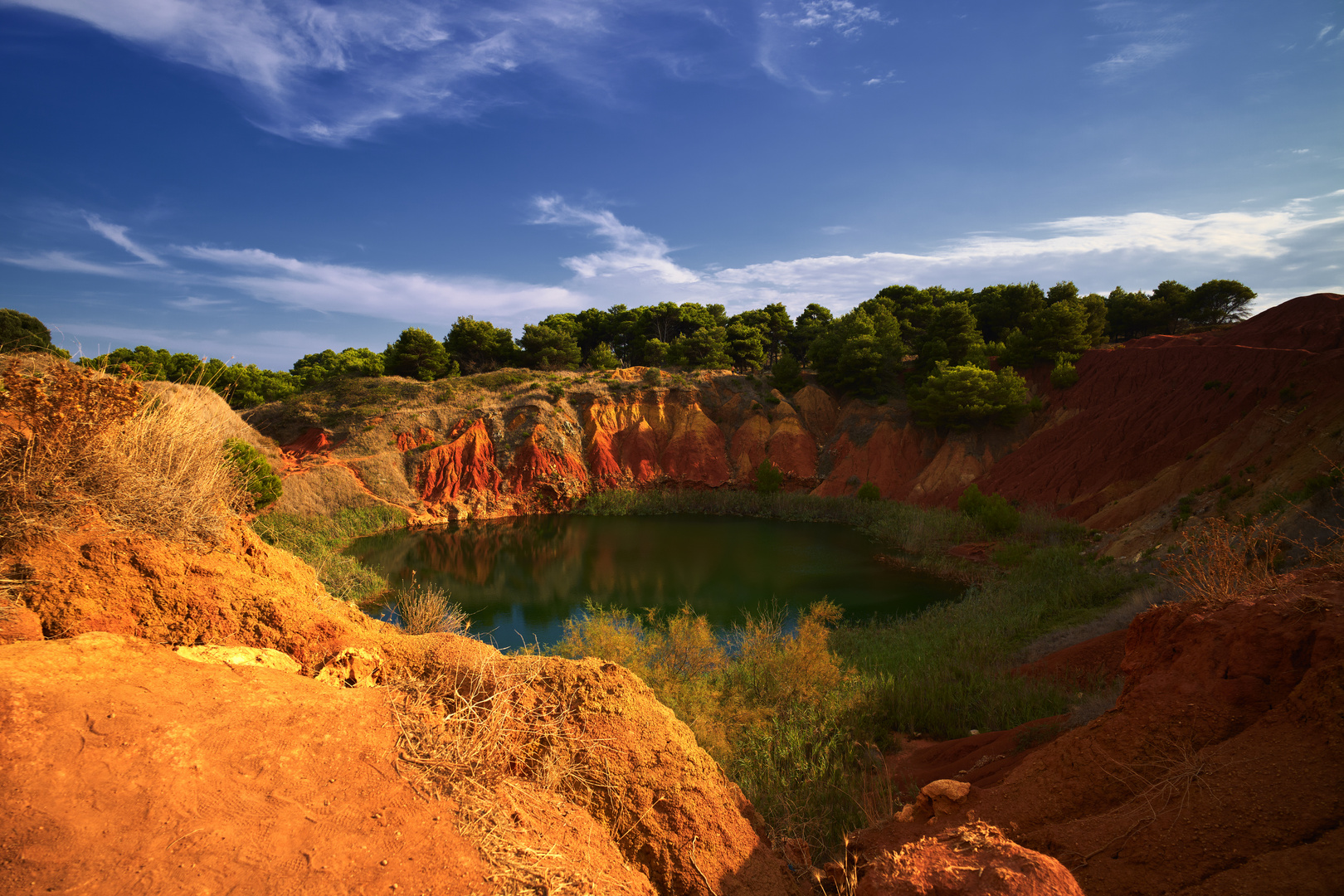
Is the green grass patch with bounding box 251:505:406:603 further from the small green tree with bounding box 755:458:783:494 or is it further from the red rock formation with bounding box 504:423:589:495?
the small green tree with bounding box 755:458:783:494

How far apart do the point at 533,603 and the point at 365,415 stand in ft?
77.9

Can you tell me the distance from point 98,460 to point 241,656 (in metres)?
1.76

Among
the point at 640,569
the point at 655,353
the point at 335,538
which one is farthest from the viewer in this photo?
the point at 655,353

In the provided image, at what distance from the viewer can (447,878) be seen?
2.41 metres

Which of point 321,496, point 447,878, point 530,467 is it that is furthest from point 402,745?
point 530,467

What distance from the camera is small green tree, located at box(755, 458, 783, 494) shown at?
3183cm

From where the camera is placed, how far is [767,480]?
3192 centimetres

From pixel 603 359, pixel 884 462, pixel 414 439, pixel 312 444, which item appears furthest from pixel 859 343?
pixel 312 444

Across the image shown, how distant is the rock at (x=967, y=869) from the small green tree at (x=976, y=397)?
30.9m

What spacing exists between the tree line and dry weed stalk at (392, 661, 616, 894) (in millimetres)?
26559

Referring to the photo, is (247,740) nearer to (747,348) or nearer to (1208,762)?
(1208,762)

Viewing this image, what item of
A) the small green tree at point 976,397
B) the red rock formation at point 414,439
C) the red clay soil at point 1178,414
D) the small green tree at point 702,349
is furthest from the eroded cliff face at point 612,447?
the small green tree at point 702,349

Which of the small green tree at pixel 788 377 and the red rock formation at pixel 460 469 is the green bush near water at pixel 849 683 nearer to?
the red rock formation at pixel 460 469

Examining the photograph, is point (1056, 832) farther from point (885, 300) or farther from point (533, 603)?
point (885, 300)
